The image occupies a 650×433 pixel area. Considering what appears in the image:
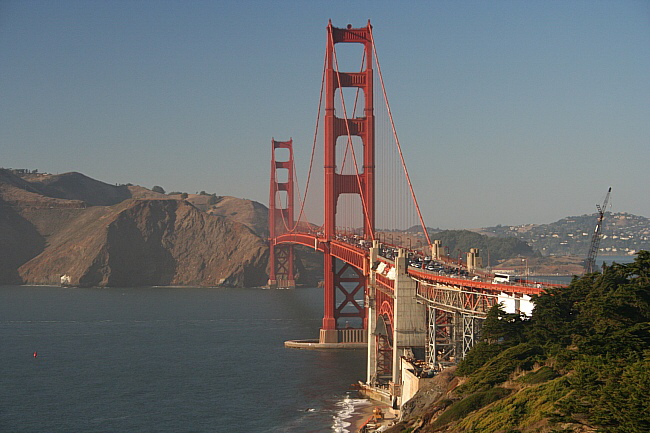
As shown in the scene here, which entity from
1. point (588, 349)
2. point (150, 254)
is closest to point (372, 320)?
point (588, 349)

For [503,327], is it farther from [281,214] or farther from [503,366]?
[281,214]

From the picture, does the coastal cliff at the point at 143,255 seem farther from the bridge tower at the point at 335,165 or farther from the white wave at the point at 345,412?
the white wave at the point at 345,412

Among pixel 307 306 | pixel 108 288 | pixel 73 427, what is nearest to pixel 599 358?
pixel 73 427

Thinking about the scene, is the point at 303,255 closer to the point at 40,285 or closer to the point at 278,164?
the point at 278,164

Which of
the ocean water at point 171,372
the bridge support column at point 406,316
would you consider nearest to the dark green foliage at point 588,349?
the bridge support column at point 406,316

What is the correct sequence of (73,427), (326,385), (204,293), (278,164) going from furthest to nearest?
(278,164)
(204,293)
(326,385)
(73,427)

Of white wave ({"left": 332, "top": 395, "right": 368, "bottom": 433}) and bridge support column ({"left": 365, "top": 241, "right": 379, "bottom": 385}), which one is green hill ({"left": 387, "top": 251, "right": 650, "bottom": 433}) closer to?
white wave ({"left": 332, "top": 395, "right": 368, "bottom": 433})

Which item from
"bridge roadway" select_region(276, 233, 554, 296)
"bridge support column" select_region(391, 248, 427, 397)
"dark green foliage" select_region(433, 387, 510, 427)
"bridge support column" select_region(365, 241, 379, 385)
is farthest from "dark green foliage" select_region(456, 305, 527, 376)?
"bridge support column" select_region(365, 241, 379, 385)
